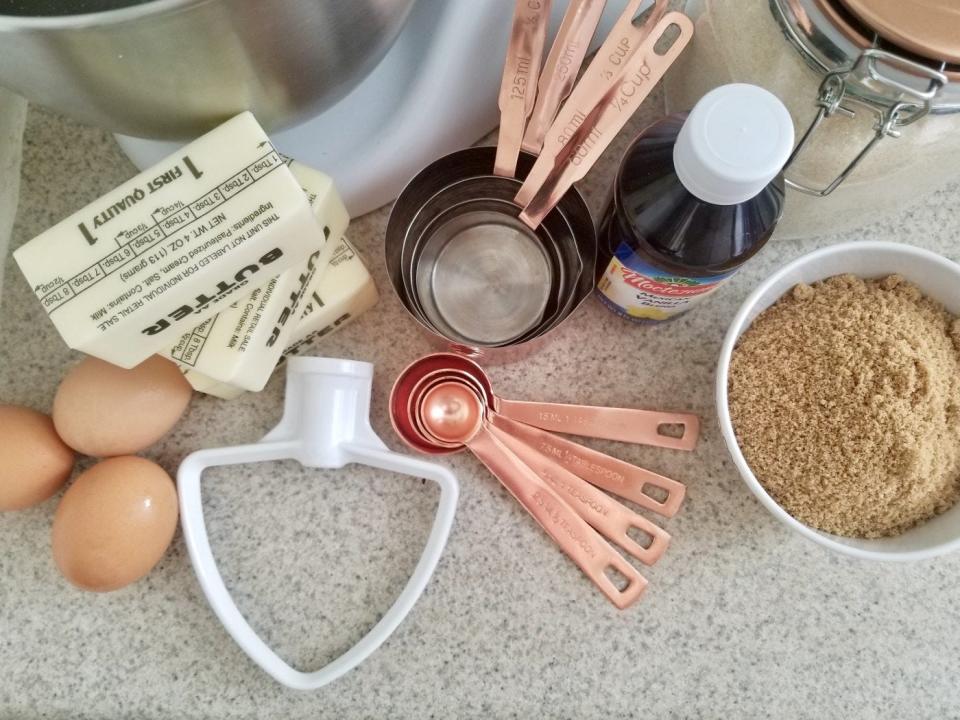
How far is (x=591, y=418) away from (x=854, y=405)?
0.17 metres

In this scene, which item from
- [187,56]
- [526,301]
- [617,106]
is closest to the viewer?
[187,56]

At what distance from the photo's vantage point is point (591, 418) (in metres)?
0.56

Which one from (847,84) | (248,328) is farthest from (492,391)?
(847,84)

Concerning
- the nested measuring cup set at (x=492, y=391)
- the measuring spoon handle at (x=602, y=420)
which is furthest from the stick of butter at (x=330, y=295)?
the measuring spoon handle at (x=602, y=420)

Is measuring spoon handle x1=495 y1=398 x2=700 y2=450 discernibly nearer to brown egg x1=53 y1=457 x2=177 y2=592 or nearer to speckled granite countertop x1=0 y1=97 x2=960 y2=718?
speckled granite countertop x1=0 y1=97 x2=960 y2=718

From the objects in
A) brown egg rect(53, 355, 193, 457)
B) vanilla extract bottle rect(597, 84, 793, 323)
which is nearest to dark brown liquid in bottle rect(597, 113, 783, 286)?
vanilla extract bottle rect(597, 84, 793, 323)

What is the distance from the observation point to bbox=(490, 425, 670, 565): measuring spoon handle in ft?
1.79

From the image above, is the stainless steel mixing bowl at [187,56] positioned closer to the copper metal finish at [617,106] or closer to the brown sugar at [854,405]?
the copper metal finish at [617,106]

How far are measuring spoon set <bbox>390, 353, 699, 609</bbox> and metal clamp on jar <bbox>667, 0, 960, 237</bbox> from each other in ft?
0.62

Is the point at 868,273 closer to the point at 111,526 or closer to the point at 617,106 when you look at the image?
the point at 617,106

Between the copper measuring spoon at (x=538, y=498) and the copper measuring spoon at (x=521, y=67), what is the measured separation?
18 cm

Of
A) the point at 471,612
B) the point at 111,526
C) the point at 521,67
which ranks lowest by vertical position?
the point at 471,612

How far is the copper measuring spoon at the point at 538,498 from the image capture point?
54cm

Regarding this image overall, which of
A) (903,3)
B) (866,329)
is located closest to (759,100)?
(903,3)
